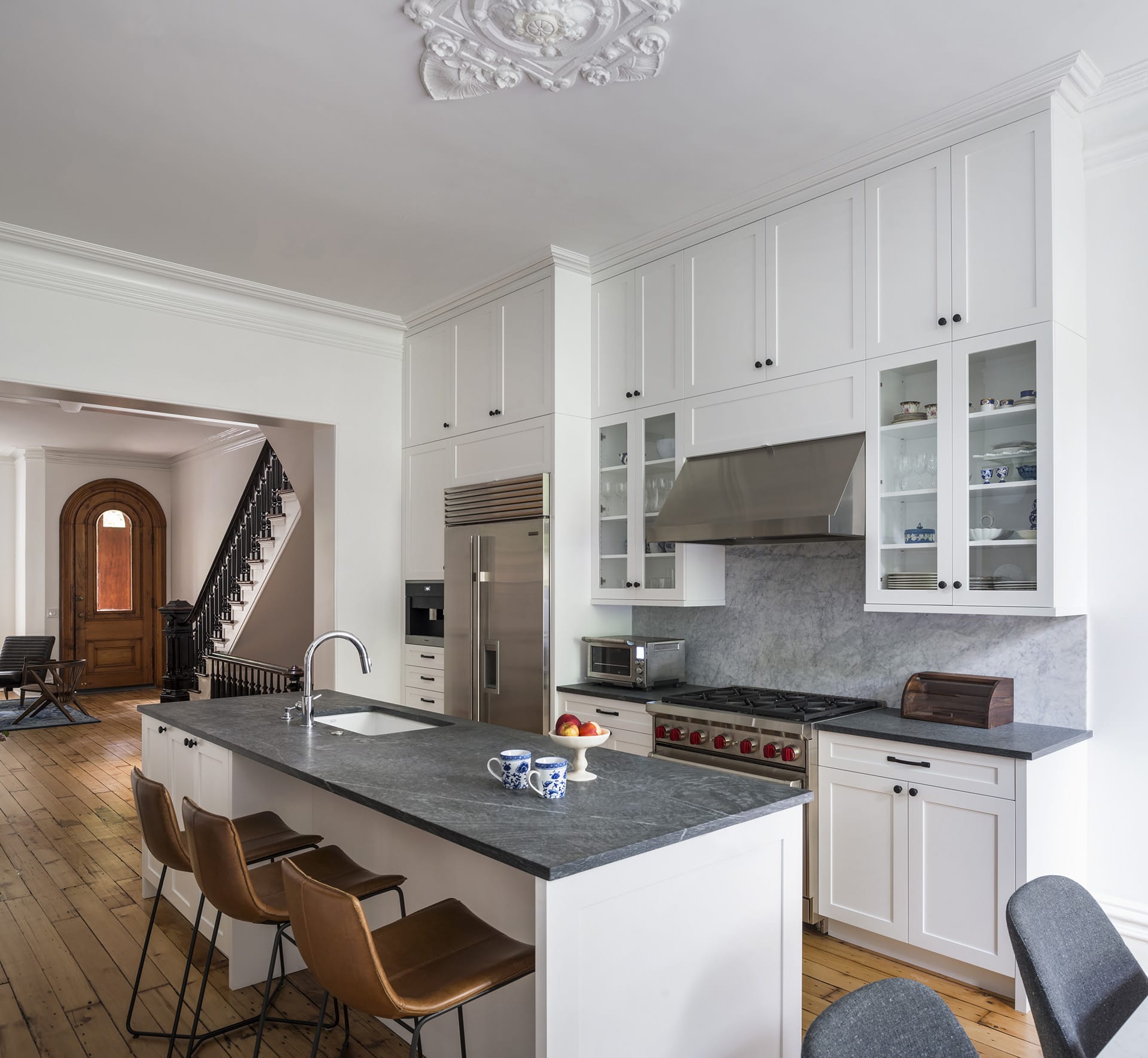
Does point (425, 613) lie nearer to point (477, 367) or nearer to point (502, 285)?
point (477, 367)

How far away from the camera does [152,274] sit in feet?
15.4

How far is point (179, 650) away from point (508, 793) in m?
8.19

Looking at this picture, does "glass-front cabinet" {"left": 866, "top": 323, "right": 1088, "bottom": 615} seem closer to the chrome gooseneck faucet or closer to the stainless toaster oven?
the stainless toaster oven

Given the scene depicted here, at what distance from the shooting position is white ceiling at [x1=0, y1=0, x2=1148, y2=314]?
8.93ft

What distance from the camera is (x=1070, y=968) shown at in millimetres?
1558

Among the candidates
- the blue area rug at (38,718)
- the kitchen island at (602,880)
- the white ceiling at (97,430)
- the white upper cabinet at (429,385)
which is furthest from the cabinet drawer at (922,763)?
the blue area rug at (38,718)

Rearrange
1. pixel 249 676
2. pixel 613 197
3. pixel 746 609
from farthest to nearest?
pixel 249 676 → pixel 746 609 → pixel 613 197

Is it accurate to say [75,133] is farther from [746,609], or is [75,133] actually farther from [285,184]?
[746,609]

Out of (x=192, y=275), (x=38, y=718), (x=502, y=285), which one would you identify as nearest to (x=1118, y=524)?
(x=502, y=285)

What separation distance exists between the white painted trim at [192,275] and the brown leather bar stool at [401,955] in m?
3.75

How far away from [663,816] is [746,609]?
98.2 inches

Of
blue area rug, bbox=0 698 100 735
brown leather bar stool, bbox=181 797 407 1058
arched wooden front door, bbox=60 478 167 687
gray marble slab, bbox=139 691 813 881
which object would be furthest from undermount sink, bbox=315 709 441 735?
arched wooden front door, bbox=60 478 167 687

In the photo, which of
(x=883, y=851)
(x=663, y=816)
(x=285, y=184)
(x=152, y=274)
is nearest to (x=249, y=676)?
(x=152, y=274)

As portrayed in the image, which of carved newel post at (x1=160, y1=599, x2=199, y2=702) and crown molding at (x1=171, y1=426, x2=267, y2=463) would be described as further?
crown molding at (x1=171, y1=426, x2=267, y2=463)
